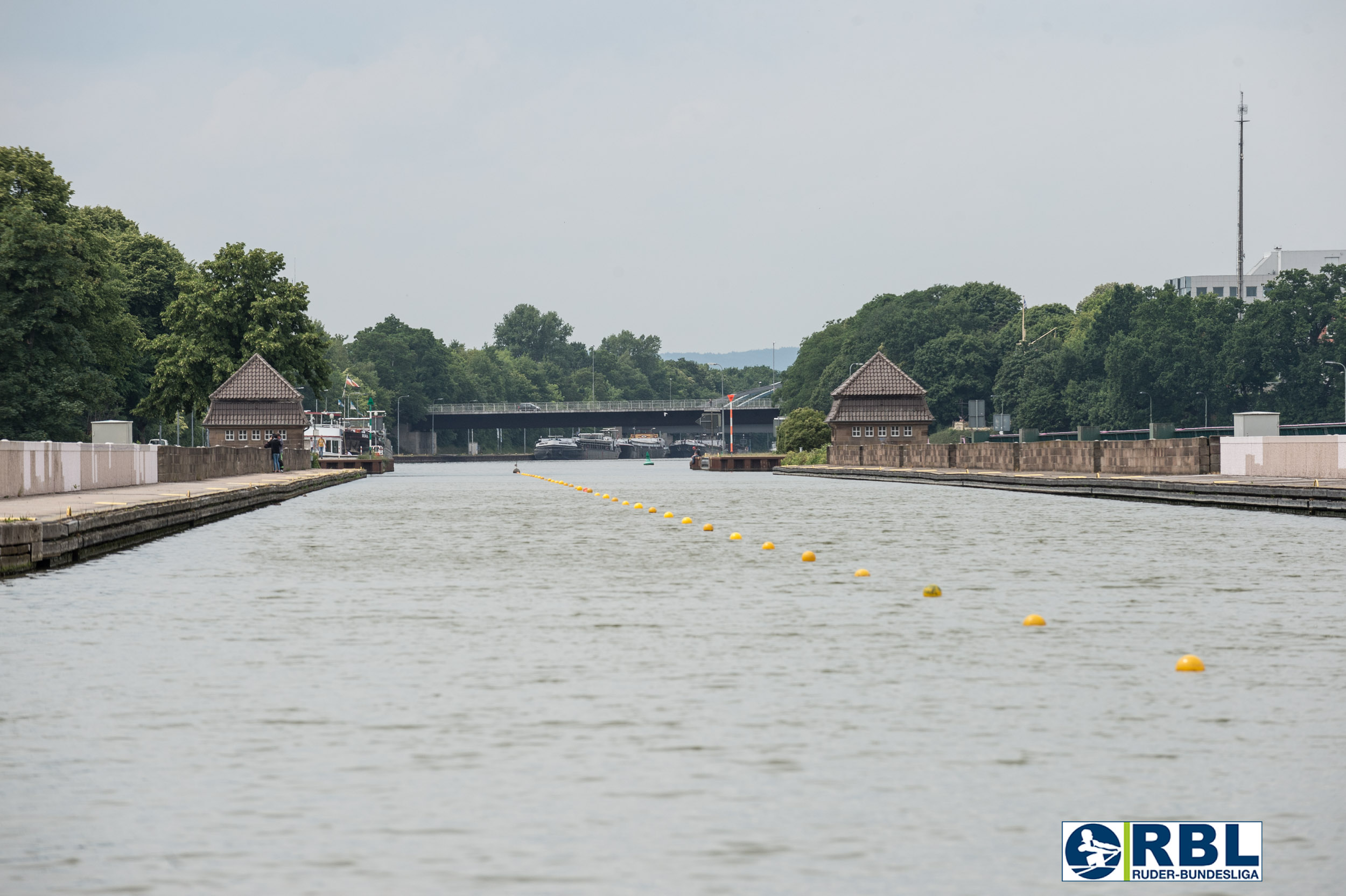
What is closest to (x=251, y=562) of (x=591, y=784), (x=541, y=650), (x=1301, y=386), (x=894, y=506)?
(x=541, y=650)

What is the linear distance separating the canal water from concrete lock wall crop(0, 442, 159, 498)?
1099cm

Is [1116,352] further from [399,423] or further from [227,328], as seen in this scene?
[399,423]

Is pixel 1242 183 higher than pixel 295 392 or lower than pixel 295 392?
higher

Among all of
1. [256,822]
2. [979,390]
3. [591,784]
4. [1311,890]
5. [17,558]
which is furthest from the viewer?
[979,390]

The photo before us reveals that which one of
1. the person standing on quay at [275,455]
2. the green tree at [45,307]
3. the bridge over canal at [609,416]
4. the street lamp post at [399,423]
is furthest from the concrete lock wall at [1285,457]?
the street lamp post at [399,423]

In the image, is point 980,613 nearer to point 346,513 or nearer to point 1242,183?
point 346,513

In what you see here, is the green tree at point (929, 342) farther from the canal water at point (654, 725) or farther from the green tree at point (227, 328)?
the canal water at point (654, 725)

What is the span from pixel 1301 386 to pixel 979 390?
35598mm

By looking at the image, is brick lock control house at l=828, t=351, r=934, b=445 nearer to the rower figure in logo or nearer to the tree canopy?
the tree canopy

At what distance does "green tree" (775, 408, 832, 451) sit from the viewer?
11700 cm

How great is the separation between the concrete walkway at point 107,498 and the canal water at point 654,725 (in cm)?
529

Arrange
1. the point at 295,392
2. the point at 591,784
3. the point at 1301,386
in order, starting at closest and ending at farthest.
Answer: the point at 591,784
the point at 295,392
the point at 1301,386

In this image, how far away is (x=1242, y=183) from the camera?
132 metres

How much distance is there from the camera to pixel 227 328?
90812 mm
